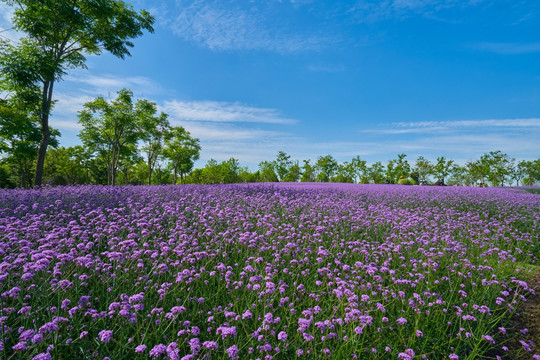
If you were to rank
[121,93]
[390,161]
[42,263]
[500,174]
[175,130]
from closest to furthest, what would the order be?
1. [42,263]
2. [121,93]
3. [175,130]
4. [500,174]
5. [390,161]

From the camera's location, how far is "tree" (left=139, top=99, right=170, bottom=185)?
30.9 metres

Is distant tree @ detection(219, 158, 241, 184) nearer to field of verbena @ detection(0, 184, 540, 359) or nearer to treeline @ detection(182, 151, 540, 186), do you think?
treeline @ detection(182, 151, 540, 186)

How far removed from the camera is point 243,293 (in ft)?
10.1

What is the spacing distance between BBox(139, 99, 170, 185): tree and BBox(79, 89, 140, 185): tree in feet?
3.89

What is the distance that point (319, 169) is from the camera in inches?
2699

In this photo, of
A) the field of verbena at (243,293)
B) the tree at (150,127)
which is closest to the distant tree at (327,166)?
the tree at (150,127)

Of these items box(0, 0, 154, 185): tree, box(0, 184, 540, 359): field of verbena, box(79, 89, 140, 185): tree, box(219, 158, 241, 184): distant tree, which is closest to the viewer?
box(0, 184, 540, 359): field of verbena

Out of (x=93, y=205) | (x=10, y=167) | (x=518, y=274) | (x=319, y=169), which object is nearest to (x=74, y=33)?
(x=93, y=205)

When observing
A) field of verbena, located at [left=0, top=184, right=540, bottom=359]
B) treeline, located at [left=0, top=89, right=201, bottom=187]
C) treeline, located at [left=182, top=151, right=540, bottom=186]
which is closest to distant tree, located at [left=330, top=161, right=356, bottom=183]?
treeline, located at [left=182, top=151, right=540, bottom=186]

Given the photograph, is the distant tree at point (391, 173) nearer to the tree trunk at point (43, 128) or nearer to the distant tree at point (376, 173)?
the distant tree at point (376, 173)

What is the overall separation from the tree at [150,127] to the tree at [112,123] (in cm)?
119

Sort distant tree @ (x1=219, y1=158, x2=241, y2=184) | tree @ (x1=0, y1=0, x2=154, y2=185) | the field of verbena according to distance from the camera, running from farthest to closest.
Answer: distant tree @ (x1=219, y1=158, x2=241, y2=184)
tree @ (x1=0, y1=0, x2=154, y2=185)
the field of verbena

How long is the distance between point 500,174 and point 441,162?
11.0 m

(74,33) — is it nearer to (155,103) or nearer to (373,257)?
(155,103)
